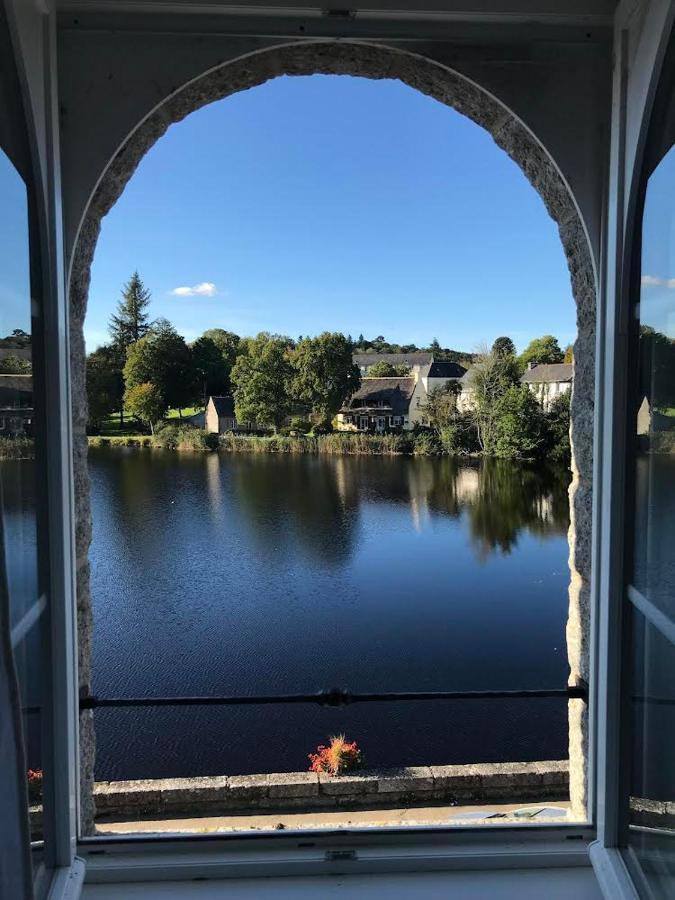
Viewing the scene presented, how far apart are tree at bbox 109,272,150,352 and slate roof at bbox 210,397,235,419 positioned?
5216 millimetres

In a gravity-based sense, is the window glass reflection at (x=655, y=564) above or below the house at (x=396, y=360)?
below

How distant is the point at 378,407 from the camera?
22656 millimetres

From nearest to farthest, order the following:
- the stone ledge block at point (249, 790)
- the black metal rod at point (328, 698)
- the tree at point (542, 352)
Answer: the black metal rod at point (328, 698) → the stone ledge block at point (249, 790) → the tree at point (542, 352)

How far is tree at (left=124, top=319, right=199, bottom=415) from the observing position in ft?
60.8

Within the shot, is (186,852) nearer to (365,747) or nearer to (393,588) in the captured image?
(365,747)

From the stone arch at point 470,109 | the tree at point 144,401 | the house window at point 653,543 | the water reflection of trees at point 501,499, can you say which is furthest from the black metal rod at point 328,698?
the tree at point 144,401

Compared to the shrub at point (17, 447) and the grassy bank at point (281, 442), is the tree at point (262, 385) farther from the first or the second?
the shrub at point (17, 447)

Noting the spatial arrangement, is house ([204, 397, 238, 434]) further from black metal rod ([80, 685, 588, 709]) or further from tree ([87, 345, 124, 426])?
black metal rod ([80, 685, 588, 709])

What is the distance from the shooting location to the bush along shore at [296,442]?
64.4ft

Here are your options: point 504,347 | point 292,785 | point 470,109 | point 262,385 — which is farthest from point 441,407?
point 470,109

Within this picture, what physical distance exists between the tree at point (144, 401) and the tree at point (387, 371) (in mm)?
9181

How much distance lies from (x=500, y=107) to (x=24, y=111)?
899 millimetres

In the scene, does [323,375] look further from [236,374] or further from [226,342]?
[226,342]

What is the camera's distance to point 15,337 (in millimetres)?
969
